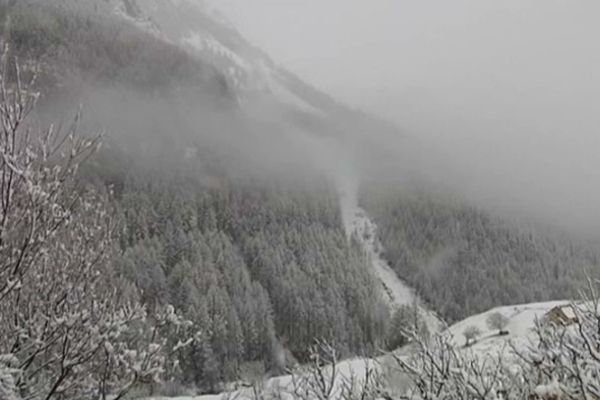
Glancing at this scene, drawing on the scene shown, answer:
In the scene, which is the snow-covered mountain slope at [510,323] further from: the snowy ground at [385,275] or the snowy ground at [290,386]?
the snowy ground at [385,275]

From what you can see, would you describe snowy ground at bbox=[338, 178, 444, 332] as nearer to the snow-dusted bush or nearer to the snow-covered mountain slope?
the snow-covered mountain slope

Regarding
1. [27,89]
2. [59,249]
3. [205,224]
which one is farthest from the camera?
[205,224]

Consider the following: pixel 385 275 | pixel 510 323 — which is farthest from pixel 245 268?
pixel 510 323

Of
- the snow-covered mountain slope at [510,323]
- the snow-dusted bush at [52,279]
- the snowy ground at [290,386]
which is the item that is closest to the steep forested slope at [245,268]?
the snow-covered mountain slope at [510,323]

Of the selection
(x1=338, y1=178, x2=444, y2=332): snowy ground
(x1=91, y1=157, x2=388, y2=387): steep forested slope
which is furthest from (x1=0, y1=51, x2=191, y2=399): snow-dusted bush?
(x1=338, y1=178, x2=444, y2=332): snowy ground

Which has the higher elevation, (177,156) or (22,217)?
(22,217)

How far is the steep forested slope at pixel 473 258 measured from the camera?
15350cm

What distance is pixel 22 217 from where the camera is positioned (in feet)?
22.8

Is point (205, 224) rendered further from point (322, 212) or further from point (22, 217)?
point (22, 217)

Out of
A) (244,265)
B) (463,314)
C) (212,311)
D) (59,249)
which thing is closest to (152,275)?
(212,311)

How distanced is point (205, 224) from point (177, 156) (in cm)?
4312

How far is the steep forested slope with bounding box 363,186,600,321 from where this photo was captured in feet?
504

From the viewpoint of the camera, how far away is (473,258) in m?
171

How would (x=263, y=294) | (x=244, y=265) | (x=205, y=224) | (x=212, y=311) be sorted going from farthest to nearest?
1. (x=205, y=224)
2. (x=244, y=265)
3. (x=263, y=294)
4. (x=212, y=311)
